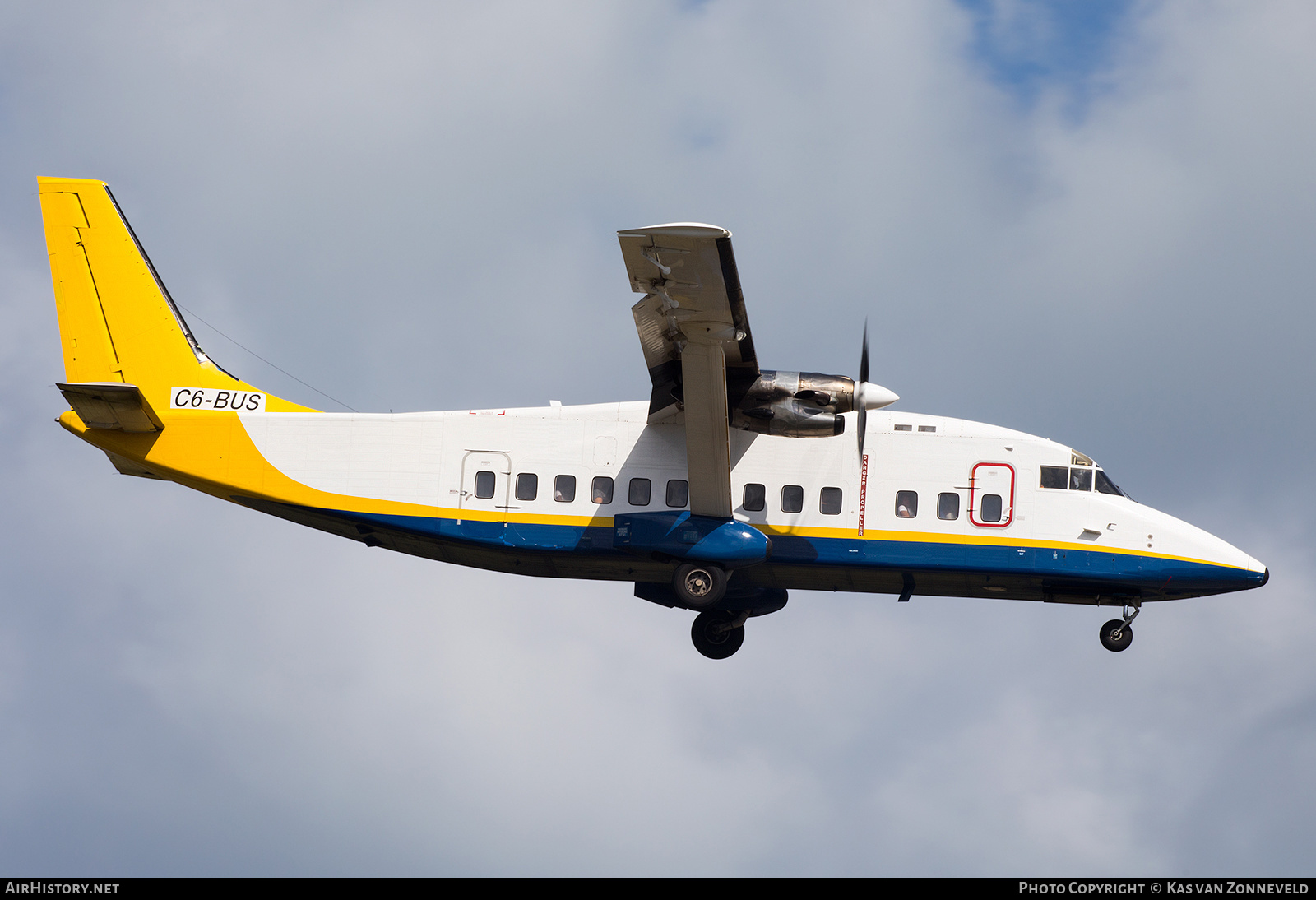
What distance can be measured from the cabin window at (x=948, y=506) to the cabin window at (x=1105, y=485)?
8.50 feet

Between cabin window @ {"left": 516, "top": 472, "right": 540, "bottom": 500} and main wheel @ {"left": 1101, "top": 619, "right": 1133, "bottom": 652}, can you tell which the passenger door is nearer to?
cabin window @ {"left": 516, "top": 472, "right": 540, "bottom": 500}

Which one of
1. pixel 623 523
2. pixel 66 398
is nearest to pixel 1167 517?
pixel 623 523

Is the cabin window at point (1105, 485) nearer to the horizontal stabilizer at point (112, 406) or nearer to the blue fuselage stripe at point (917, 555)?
the blue fuselage stripe at point (917, 555)

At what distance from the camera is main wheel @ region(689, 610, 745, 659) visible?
2880 cm

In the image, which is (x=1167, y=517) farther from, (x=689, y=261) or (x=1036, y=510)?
(x=689, y=261)

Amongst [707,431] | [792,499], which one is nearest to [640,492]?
[707,431]

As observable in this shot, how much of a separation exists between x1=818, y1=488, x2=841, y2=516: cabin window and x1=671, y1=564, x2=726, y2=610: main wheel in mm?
2080

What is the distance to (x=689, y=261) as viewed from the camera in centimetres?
2230

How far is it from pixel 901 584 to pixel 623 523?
16.4 ft

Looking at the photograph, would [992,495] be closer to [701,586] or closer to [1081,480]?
[1081,480]

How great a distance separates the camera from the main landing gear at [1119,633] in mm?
26719

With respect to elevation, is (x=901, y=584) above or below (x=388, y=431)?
below

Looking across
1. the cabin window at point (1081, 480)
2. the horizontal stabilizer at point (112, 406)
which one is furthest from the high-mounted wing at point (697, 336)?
the horizontal stabilizer at point (112, 406)
